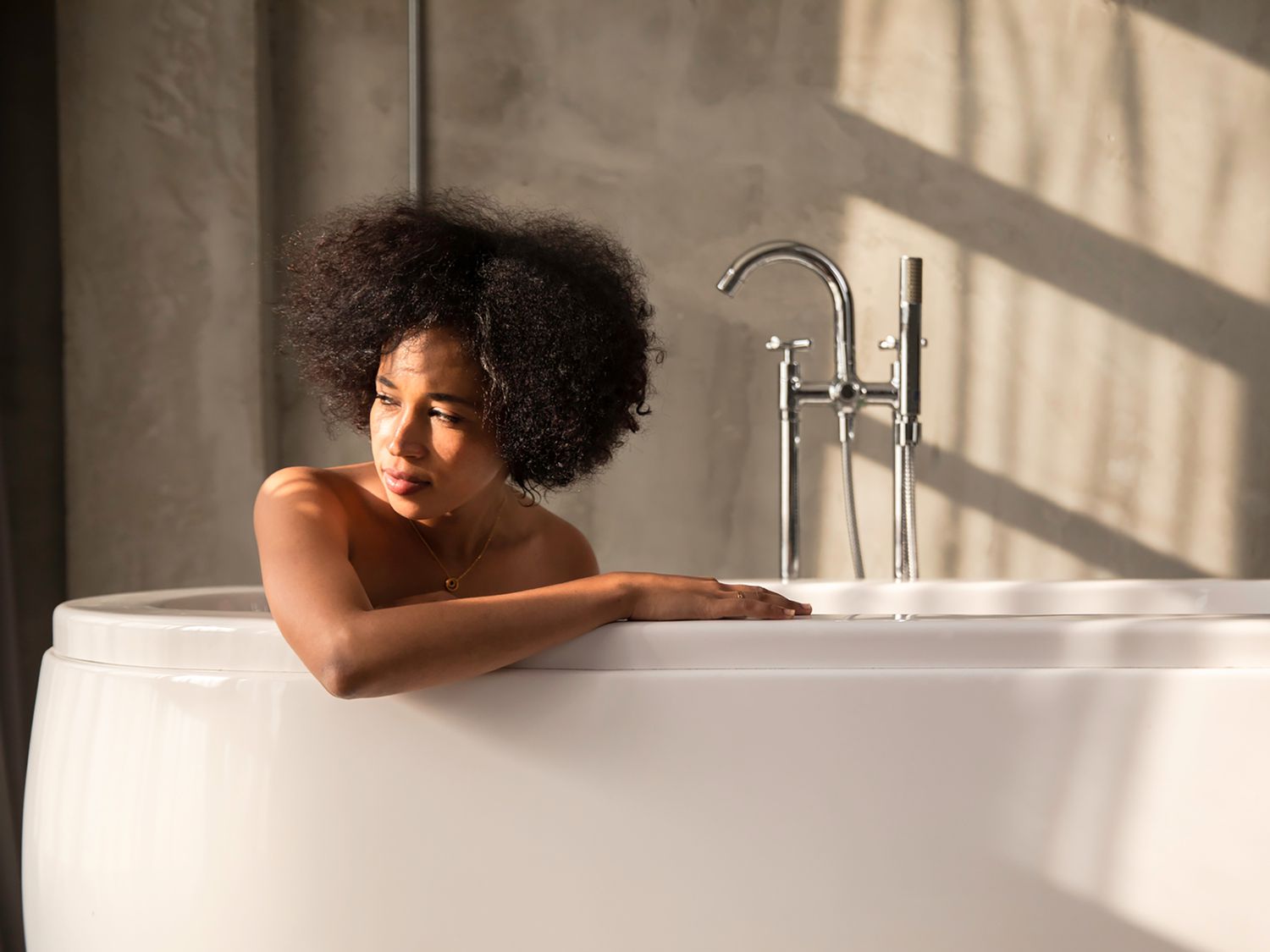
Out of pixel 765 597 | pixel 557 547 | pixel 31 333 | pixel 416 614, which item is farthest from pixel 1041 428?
pixel 31 333

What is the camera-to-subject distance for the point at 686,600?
102 cm

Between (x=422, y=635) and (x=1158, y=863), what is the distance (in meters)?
0.60

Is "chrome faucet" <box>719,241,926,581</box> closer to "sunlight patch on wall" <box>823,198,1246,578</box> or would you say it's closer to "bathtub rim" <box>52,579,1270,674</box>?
"sunlight patch on wall" <box>823,198,1246,578</box>

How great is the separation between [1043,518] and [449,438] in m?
1.47

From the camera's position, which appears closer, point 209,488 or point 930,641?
point 930,641

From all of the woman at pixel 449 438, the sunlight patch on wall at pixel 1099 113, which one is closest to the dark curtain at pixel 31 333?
the woman at pixel 449 438

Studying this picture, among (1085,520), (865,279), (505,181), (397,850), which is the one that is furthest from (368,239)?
(1085,520)

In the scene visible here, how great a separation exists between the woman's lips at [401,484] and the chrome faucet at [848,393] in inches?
28.4

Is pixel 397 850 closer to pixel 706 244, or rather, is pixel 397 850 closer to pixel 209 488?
pixel 209 488

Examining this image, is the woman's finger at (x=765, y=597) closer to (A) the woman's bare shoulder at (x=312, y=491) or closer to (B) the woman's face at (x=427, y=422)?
(B) the woman's face at (x=427, y=422)

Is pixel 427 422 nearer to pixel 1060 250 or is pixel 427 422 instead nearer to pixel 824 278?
pixel 824 278

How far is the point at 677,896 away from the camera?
971mm

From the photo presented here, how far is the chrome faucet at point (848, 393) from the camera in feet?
5.65

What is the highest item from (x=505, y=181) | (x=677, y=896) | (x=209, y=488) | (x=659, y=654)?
(x=505, y=181)
